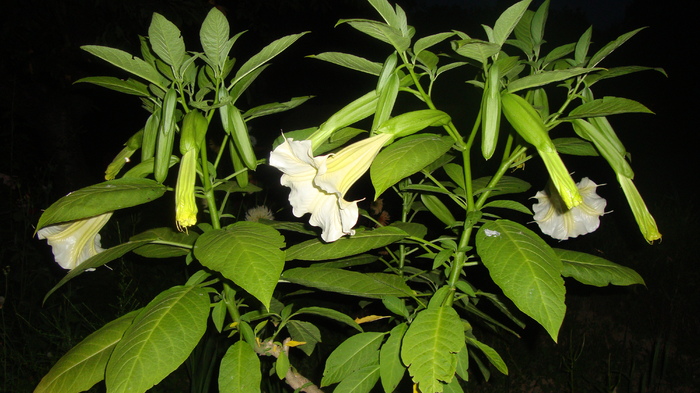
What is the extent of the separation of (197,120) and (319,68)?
337cm

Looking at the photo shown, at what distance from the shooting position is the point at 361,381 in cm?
90

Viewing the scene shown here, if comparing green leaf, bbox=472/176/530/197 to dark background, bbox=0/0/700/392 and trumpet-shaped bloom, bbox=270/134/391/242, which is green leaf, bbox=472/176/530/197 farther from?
dark background, bbox=0/0/700/392

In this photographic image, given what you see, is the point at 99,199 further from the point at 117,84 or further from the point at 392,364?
the point at 392,364

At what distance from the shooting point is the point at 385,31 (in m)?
0.67

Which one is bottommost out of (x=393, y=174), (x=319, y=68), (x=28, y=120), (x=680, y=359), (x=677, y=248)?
(x=680, y=359)

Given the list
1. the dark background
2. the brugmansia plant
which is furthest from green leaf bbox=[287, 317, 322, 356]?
the dark background

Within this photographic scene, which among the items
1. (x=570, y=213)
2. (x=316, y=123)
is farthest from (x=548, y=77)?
(x=316, y=123)

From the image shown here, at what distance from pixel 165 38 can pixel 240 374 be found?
565mm

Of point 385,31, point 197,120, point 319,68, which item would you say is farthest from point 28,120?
point 385,31

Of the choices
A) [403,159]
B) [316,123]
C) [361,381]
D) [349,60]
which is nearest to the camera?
[403,159]

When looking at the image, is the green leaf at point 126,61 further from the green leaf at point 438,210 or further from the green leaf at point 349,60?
the green leaf at point 438,210

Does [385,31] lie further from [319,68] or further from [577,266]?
[319,68]

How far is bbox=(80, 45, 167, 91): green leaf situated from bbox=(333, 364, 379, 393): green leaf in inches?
24.7

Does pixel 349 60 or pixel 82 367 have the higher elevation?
pixel 349 60
